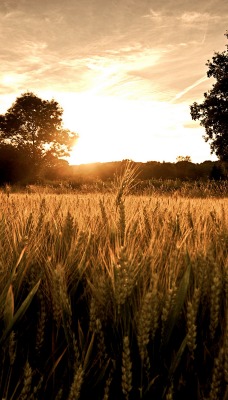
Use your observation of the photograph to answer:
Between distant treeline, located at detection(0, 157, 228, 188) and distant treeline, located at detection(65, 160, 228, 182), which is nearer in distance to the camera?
distant treeline, located at detection(0, 157, 228, 188)

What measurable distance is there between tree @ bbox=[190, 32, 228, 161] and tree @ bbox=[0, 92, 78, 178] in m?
18.8

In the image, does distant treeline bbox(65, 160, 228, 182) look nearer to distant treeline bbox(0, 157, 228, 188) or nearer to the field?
distant treeline bbox(0, 157, 228, 188)

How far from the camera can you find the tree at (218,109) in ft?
87.9

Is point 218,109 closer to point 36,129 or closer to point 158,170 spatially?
point 158,170

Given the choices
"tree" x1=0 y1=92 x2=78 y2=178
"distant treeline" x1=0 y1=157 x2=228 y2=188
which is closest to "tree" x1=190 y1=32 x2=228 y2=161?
"distant treeline" x1=0 y1=157 x2=228 y2=188

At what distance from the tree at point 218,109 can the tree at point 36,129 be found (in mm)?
18767

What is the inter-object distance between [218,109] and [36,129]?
858 inches

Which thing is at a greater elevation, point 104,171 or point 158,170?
point 104,171

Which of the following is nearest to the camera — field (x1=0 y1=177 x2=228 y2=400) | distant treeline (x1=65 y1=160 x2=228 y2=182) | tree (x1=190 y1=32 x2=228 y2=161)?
field (x1=0 y1=177 x2=228 y2=400)

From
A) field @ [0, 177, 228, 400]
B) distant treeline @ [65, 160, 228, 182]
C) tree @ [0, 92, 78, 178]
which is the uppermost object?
tree @ [0, 92, 78, 178]

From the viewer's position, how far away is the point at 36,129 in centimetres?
4141

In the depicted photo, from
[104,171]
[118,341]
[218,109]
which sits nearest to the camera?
[118,341]

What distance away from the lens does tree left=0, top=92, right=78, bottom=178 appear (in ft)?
131

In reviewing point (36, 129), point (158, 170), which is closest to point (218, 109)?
point (158, 170)
